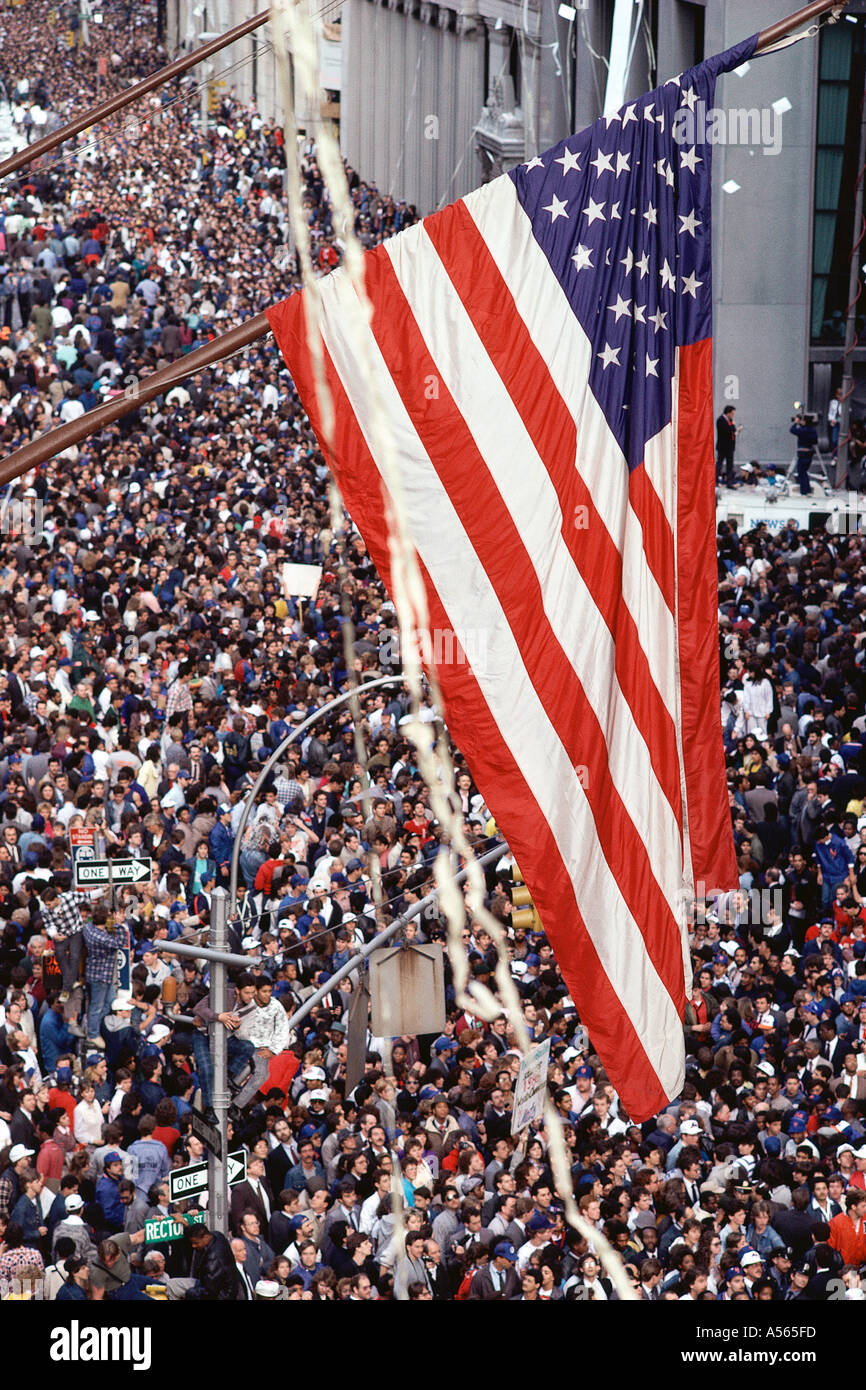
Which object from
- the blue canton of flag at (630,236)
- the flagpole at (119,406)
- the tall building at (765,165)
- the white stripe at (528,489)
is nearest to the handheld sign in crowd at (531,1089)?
the white stripe at (528,489)

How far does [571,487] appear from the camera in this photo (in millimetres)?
10172

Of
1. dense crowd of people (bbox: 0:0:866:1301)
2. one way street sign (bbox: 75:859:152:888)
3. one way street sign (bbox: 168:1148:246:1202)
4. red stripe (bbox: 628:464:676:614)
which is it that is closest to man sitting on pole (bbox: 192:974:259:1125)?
dense crowd of people (bbox: 0:0:866:1301)

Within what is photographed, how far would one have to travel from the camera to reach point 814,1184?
1669 centimetres

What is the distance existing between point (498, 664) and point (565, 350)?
1.39 metres

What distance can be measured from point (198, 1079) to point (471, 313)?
9792 mm

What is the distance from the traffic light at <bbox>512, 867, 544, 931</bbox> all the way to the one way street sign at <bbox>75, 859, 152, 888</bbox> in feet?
9.67

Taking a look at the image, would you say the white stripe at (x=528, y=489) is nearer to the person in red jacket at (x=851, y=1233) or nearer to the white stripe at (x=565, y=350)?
the white stripe at (x=565, y=350)

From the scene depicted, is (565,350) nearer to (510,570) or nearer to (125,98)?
(510,570)

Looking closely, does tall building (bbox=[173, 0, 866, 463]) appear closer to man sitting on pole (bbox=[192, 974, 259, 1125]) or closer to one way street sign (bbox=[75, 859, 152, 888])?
one way street sign (bbox=[75, 859, 152, 888])

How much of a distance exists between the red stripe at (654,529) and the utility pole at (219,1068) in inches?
277

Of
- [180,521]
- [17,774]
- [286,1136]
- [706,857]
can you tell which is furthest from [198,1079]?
[180,521]

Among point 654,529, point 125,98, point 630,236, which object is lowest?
point 654,529

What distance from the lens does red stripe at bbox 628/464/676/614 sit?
10.3 meters

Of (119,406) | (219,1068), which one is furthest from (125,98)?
(219,1068)
